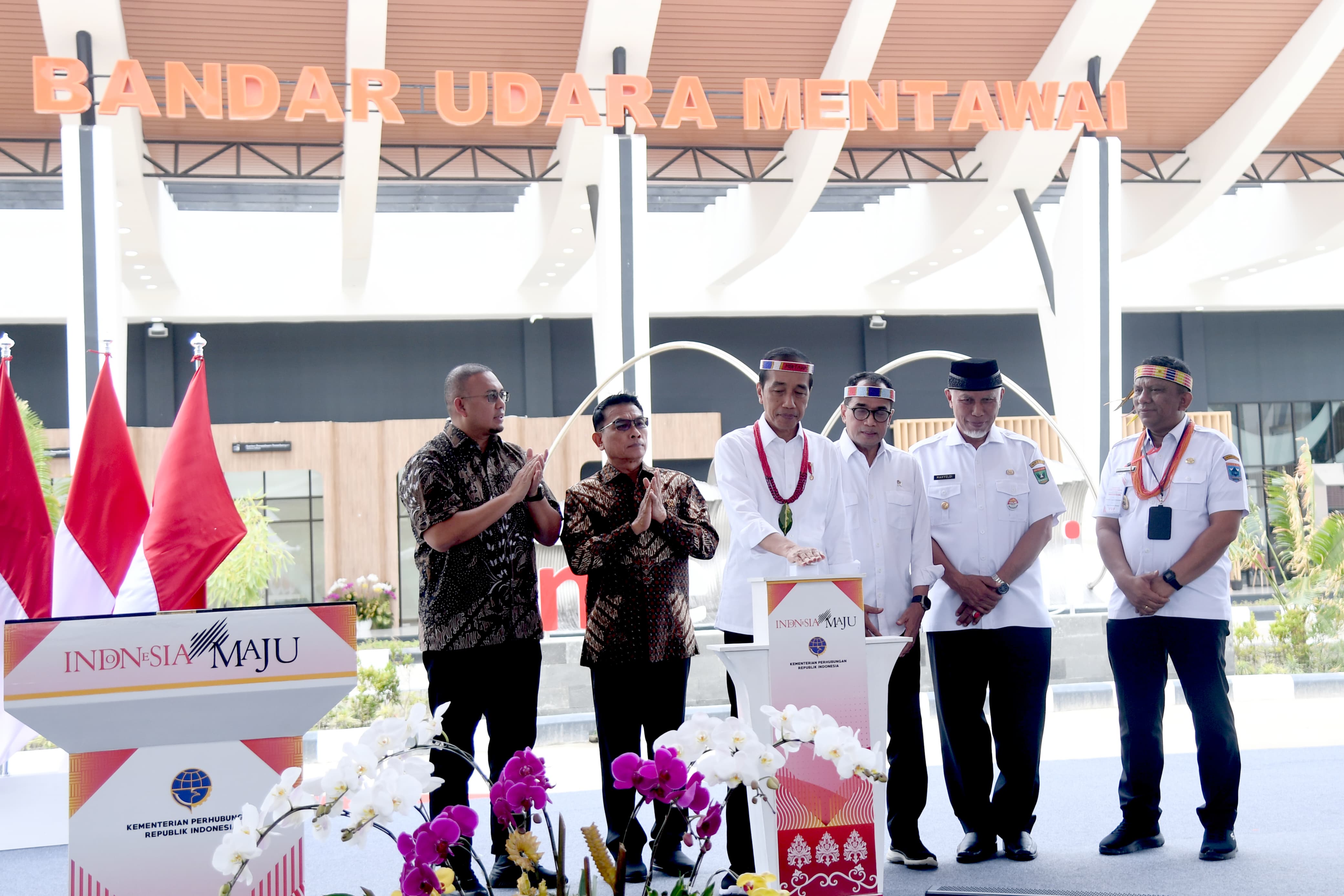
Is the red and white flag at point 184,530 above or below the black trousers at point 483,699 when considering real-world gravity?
above

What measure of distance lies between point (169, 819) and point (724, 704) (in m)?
5.04

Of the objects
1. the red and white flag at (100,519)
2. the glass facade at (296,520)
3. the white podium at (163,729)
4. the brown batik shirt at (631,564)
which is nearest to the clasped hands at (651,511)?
the brown batik shirt at (631,564)

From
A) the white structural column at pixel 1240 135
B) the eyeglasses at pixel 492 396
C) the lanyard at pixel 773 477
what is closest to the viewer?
the eyeglasses at pixel 492 396

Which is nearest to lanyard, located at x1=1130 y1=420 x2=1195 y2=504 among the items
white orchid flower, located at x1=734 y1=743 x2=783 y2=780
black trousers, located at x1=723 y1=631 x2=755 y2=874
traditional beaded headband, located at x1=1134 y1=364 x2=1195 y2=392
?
traditional beaded headband, located at x1=1134 y1=364 x2=1195 y2=392

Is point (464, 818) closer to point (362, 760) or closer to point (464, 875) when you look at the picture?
point (362, 760)

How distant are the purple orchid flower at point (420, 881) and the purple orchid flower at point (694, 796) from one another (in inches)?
15.0

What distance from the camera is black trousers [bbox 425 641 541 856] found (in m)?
3.36

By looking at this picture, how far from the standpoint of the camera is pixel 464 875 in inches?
111

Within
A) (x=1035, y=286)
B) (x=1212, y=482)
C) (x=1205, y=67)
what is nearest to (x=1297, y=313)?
(x=1035, y=286)

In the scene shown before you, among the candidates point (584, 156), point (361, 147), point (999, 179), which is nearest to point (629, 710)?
point (361, 147)

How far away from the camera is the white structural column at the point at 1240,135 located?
469 inches

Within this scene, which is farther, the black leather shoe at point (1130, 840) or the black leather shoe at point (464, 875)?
the black leather shoe at point (1130, 840)

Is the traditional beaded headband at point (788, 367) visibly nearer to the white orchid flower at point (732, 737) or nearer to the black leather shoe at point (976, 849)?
the black leather shoe at point (976, 849)

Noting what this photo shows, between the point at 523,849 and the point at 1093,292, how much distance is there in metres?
12.1
